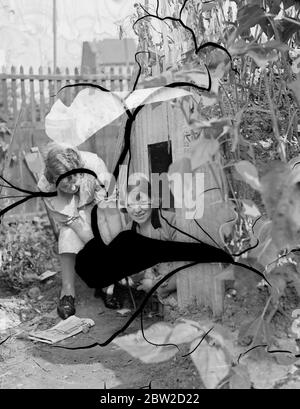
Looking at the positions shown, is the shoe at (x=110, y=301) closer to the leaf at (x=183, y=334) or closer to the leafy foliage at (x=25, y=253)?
the leaf at (x=183, y=334)

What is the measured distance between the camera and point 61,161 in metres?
2.32

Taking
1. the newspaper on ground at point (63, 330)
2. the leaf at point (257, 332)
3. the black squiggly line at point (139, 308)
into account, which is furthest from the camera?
the newspaper on ground at point (63, 330)

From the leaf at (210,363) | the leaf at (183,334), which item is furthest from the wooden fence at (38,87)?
the leaf at (210,363)

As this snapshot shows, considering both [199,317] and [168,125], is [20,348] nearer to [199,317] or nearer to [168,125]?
[199,317]

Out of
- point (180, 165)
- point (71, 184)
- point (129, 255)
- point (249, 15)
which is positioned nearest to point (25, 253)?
point (71, 184)

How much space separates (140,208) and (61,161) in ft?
1.40

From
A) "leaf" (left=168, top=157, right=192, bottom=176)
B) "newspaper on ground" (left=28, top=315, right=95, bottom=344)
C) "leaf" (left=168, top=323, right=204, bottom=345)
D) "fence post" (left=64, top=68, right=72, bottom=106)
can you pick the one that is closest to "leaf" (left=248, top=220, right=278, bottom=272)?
"leaf" (left=168, top=157, right=192, bottom=176)

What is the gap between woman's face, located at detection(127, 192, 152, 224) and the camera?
221 cm

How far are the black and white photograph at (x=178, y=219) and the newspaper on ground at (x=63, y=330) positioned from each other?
0.03ft

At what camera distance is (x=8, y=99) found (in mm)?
5547

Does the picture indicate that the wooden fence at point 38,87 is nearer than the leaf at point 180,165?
No

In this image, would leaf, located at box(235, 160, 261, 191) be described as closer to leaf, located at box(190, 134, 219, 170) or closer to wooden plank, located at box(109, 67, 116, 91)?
leaf, located at box(190, 134, 219, 170)

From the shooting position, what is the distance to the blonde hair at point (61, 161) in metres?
2.31

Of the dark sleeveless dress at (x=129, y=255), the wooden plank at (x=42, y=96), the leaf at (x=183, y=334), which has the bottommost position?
the leaf at (x=183, y=334)
